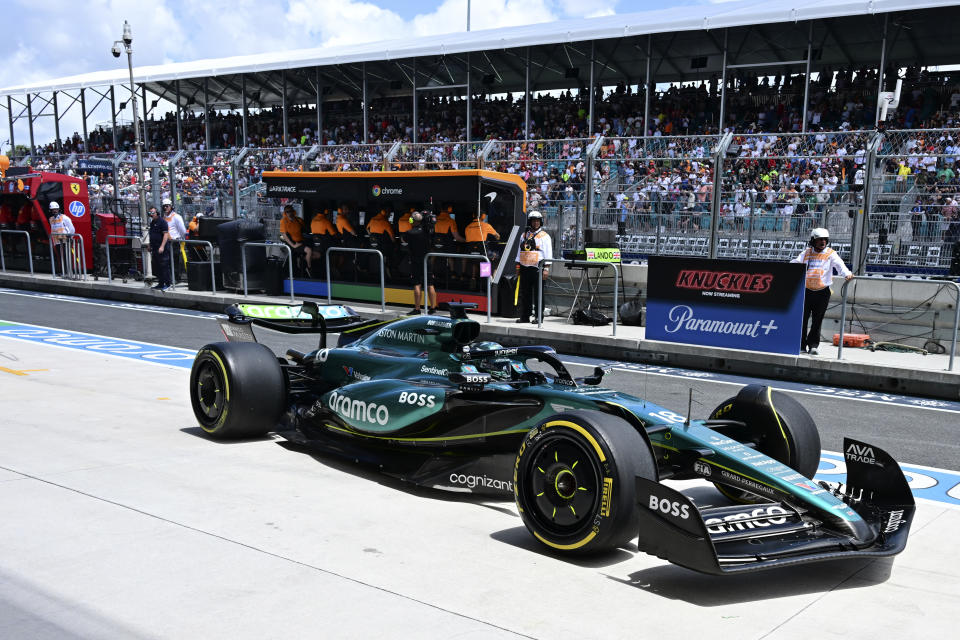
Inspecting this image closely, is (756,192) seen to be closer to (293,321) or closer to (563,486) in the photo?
(293,321)

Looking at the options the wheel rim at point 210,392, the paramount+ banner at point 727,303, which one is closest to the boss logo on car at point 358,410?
the wheel rim at point 210,392

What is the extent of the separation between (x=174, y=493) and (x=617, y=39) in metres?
25.9

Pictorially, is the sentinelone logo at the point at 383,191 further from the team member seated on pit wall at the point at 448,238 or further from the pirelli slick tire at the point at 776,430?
the pirelli slick tire at the point at 776,430

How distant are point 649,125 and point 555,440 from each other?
26.0 m

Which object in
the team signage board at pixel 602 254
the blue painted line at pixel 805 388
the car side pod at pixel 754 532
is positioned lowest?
the blue painted line at pixel 805 388

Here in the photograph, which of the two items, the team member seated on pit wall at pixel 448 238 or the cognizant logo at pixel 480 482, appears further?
the team member seated on pit wall at pixel 448 238

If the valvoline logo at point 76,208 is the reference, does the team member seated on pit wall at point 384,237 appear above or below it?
below

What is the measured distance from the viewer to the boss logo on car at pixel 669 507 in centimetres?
403

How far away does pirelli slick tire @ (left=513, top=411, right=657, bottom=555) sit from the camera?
4.33m

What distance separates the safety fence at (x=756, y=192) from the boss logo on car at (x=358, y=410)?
10.8 meters

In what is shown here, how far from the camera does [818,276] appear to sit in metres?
11.3

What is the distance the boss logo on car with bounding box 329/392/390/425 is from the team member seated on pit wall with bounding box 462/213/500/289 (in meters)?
8.75

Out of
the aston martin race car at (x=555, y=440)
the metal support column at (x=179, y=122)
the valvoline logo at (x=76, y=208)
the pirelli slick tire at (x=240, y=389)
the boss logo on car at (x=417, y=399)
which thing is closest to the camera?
the aston martin race car at (x=555, y=440)

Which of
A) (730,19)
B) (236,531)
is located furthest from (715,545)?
(730,19)
